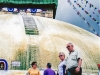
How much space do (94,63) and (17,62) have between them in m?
3.67

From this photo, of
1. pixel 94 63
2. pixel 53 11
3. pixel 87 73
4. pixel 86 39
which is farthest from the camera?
pixel 53 11

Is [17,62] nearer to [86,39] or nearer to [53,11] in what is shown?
[86,39]

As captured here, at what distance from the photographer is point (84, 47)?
1625 cm

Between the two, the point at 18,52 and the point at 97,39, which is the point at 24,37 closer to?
the point at 18,52

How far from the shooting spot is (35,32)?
54.2ft

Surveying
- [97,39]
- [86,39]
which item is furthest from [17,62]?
[97,39]

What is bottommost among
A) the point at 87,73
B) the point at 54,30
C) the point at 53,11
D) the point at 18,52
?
the point at 87,73

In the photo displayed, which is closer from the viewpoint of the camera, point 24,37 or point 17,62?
point 17,62

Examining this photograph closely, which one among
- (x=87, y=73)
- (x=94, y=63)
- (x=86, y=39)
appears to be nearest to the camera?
(x=87, y=73)

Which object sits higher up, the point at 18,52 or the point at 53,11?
the point at 53,11

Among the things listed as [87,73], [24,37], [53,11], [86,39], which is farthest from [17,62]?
[53,11]

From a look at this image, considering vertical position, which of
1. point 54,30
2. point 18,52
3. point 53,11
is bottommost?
point 18,52

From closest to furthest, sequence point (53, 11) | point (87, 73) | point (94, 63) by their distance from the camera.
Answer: point (87, 73)
point (94, 63)
point (53, 11)

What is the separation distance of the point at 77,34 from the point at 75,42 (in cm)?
142
